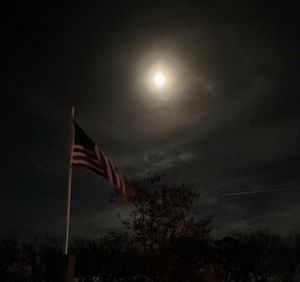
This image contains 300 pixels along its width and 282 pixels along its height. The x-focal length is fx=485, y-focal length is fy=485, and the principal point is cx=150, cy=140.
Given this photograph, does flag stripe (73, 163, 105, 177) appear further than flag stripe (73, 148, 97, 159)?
No

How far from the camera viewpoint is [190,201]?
165 ft

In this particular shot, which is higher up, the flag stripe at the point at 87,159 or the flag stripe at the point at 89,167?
the flag stripe at the point at 87,159

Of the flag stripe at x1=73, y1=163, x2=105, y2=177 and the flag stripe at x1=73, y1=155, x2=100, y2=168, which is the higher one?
the flag stripe at x1=73, y1=155, x2=100, y2=168

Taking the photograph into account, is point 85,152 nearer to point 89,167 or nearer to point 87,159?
point 87,159

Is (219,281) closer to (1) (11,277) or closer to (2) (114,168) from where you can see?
(1) (11,277)

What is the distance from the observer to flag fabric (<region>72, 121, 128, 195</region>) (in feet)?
53.6

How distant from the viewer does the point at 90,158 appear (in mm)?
16859

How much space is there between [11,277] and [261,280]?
44.5m

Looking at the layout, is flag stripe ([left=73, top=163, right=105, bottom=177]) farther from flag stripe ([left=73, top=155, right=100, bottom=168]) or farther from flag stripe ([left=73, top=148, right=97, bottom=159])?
flag stripe ([left=73, top=148, right=97, bottom=159])

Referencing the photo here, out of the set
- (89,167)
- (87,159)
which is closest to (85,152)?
(87,159)

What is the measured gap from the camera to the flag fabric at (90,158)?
16.3 metres

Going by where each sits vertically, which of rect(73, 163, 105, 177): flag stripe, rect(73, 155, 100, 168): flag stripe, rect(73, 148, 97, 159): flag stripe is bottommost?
rect(73, 163, 105, 177): flag stripe

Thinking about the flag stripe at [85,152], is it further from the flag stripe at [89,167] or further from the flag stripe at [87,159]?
the flag stripe at [89,167]

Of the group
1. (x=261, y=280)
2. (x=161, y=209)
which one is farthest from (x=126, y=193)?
(x=261, y=280)
